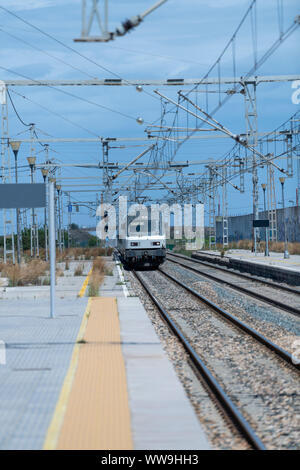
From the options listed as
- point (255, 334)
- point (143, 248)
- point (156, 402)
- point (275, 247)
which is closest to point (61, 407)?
point (156, 402)

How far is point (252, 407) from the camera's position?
8195 mm

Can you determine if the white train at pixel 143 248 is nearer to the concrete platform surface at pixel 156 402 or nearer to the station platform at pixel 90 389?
the station platform at pixel 90 389

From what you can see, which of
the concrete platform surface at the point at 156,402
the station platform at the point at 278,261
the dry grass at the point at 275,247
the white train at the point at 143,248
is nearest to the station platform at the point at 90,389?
the concrete platform surface at the point at 156,402

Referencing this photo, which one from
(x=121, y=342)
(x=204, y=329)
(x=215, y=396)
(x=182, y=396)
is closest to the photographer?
(x=182, y=396)

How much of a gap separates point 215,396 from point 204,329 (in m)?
5.84

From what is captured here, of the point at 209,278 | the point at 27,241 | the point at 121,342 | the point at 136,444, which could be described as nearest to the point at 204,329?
the point at 121,342

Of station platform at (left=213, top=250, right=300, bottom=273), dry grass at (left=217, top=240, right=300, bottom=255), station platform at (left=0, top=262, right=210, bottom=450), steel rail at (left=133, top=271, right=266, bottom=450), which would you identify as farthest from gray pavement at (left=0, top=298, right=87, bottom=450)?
dry grass at (left=217, top=240, right=300, bottom=255)

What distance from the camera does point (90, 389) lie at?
841 centimetres

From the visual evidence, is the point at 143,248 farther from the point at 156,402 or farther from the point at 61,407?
the point at 61,407

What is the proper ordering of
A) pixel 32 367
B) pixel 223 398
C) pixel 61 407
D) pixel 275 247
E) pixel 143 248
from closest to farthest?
pixel 61 407 → pixel 223 398 → pixel 32 367 → pixel 143 248 → pixel 275 247

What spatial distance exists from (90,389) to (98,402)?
695 mm

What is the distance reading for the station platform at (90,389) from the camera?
21.0 feet

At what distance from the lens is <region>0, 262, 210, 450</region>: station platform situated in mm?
6395
